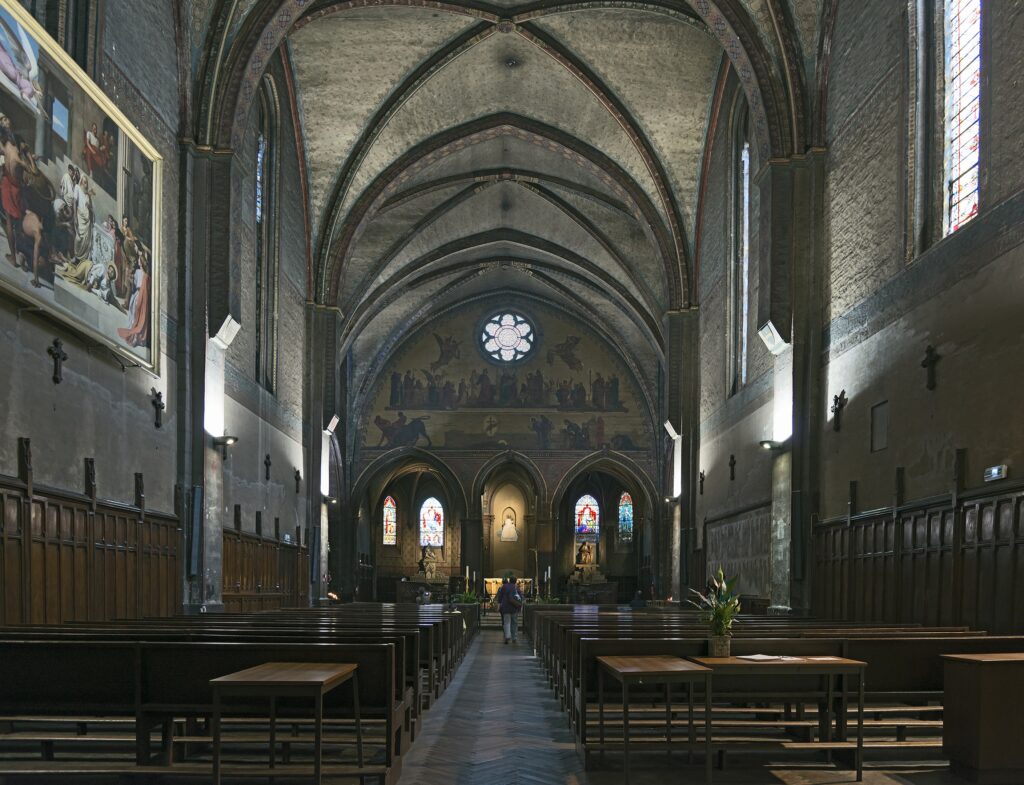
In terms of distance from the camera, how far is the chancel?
8.05 metres

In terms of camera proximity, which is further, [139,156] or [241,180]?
[241,180]

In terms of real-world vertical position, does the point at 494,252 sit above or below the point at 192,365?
above

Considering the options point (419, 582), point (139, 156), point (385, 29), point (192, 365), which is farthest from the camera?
point (419, 582)

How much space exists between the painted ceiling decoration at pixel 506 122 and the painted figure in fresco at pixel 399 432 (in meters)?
5.95

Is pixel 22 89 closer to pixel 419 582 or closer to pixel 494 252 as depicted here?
pixel 494 252

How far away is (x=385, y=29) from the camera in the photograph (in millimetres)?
24578

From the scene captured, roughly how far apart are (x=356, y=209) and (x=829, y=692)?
960 inches

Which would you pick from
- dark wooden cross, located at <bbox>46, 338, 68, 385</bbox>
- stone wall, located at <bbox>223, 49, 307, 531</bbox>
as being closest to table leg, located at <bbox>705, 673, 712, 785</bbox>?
dark wooden cross, located at <bbox>46, 338, 68, 385</bbox>

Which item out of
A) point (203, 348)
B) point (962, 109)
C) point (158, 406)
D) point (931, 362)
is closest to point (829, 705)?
point (931, 362)

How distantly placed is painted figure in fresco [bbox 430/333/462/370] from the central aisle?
2912 cm

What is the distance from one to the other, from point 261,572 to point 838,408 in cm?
1308

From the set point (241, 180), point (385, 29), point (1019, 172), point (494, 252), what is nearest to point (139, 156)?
point (241, 180)

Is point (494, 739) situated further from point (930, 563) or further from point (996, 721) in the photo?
point (930, 563)

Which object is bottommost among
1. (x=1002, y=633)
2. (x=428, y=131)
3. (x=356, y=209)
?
(x=1002, y=633)
